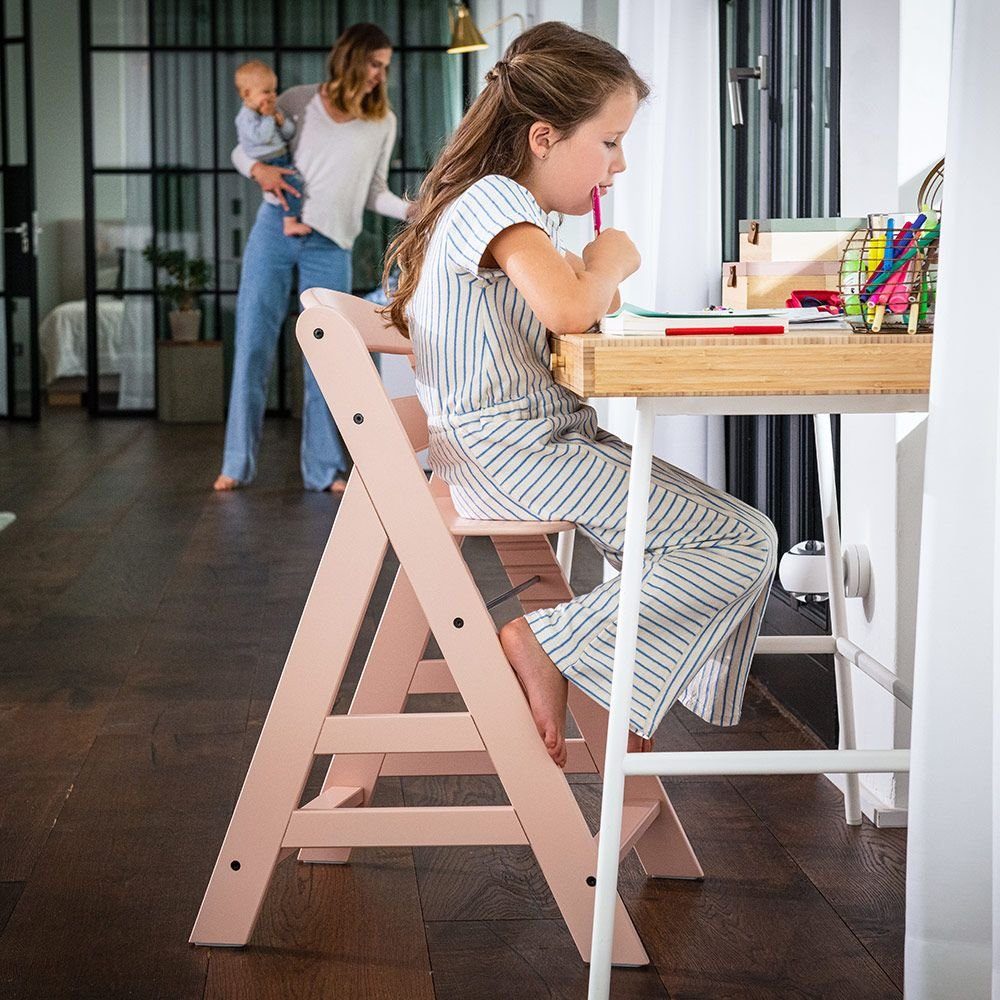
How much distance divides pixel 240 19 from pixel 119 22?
696 mm

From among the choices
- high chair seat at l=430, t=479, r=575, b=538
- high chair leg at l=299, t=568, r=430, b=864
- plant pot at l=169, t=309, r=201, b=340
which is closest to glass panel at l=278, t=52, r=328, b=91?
plant pot at l=169, t=309, r=201, b=340

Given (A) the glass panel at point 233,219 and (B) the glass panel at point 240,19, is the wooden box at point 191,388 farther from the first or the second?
(B) the glass panel at point 240,19

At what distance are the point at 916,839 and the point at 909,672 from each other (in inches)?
27.3

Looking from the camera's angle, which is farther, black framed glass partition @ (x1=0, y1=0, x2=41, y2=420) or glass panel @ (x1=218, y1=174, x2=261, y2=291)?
glass panel @ (x1=218, y1=174, x2=261, y2=291)

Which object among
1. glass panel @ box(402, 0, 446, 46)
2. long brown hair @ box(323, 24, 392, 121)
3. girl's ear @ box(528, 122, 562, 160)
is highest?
glass panel @ box(402, 0, 446, 46)

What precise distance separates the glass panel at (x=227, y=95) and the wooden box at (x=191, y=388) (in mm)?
1137

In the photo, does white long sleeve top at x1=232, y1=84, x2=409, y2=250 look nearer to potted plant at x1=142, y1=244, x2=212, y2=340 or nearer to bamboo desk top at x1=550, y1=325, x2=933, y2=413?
potted plant at x1=142, y1=244, x2=212, y2=340

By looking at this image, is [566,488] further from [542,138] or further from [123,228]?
[123,228]

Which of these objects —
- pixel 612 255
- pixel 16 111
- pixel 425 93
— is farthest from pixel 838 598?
pixel 425 93

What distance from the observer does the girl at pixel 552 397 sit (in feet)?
4.82

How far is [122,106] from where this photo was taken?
8.17 meters

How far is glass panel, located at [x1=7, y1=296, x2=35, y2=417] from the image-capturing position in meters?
7.44

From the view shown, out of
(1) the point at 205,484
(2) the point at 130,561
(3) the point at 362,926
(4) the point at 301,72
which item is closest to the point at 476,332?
(3) the point at 362,926

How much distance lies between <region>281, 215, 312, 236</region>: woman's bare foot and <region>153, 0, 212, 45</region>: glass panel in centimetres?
349
